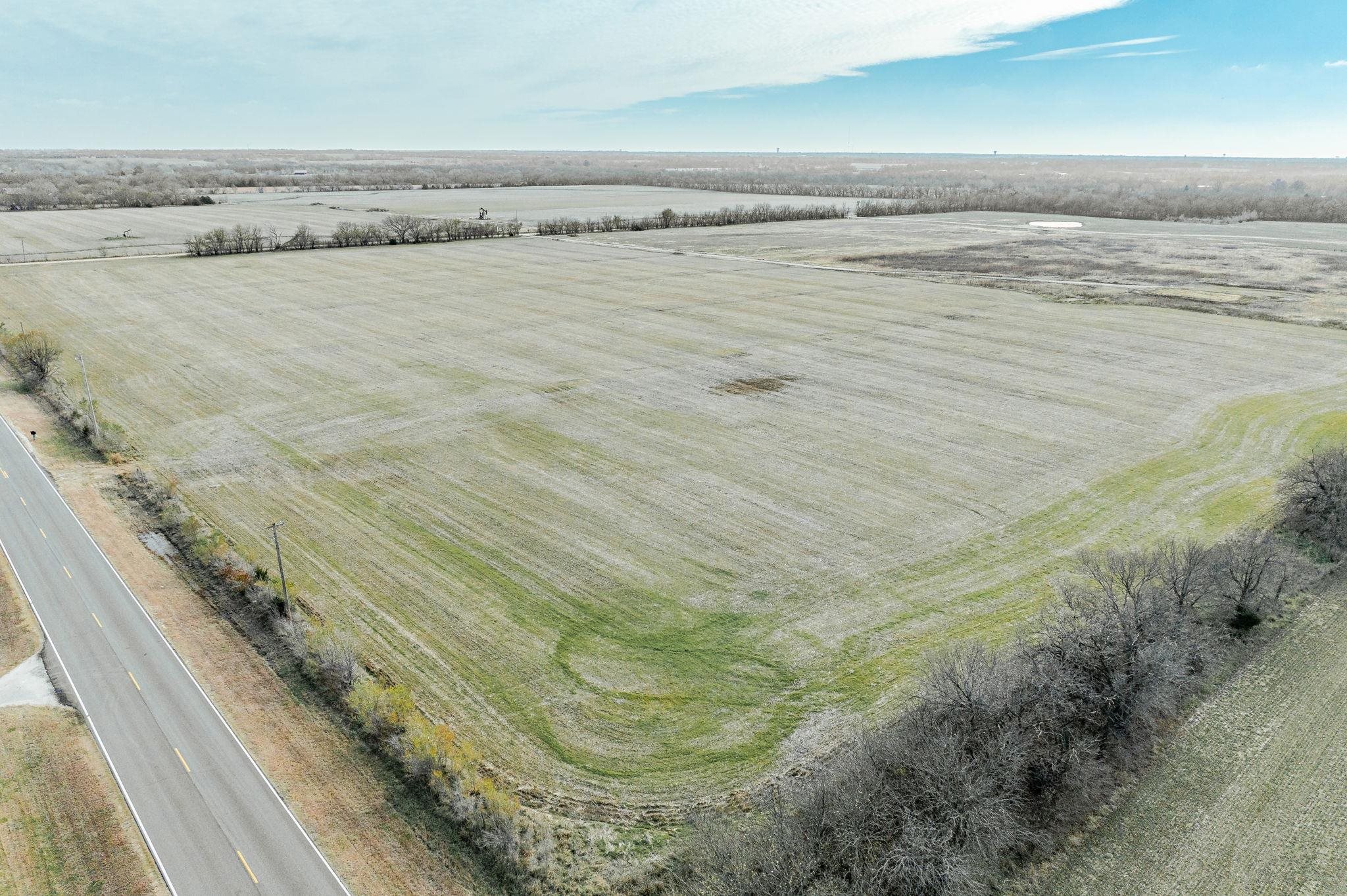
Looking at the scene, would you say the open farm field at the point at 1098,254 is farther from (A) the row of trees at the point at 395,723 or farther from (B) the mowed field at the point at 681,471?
(A) the row of trees at the point at 395,723

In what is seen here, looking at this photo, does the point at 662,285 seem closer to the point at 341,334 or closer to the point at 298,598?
the point at 341,334

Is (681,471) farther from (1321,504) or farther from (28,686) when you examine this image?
(1321,504)

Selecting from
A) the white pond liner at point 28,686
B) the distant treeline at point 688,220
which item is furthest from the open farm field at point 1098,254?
the white pond liner at point 28,686

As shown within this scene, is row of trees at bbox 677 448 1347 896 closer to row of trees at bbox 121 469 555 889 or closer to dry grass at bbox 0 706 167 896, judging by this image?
row of trees at bbox 121 469 555 889

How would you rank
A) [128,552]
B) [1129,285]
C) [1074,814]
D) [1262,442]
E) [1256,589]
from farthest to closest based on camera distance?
[1129,285], [1262,442], [128,552], [1256,589], [1074,814]

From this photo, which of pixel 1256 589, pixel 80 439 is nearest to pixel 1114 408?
pixel 1256 589

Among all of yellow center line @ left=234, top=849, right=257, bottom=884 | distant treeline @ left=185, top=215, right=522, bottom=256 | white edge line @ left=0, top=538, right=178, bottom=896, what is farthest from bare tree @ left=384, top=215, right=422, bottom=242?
yellow center line @ left=234, top=849, right=257, bottom=884
